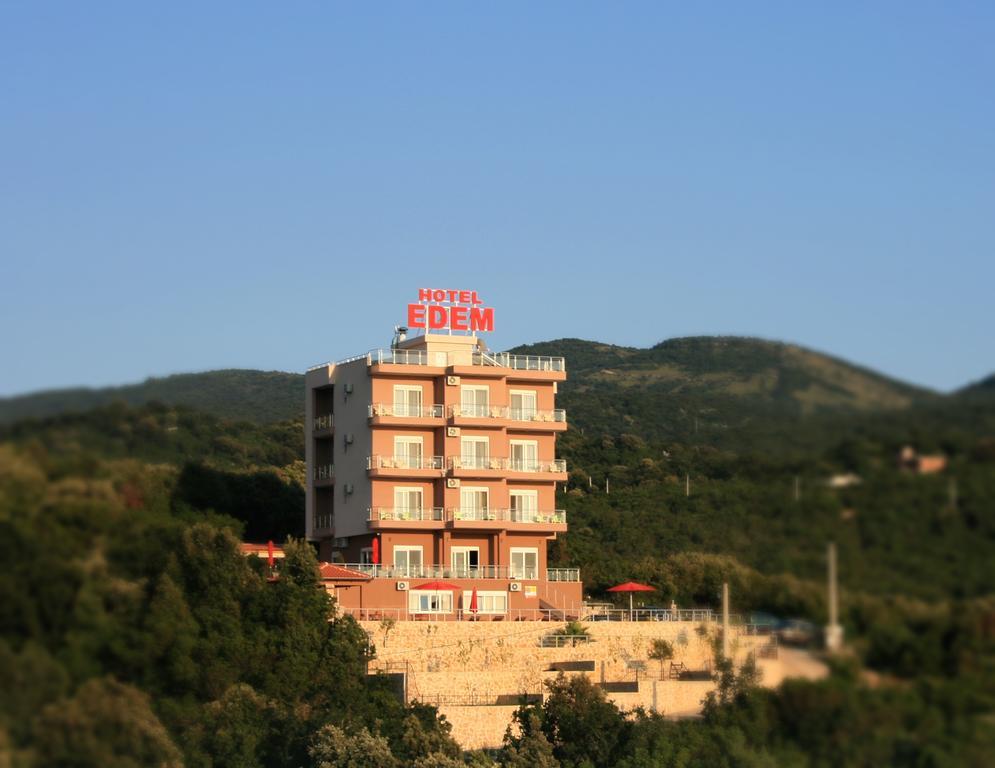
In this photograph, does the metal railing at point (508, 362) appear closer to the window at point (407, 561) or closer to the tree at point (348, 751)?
the window at point (407, 561)

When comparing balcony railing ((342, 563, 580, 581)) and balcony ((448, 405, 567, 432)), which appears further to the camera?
balcony ((448, 405, 567, 432))

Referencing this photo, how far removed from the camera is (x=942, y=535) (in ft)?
47.8

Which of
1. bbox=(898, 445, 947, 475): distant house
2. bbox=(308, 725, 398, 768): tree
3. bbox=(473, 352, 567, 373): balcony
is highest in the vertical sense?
bbox=(473, 352, 567, 373): balcony

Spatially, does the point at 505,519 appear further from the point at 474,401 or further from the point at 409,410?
the point at 409,410

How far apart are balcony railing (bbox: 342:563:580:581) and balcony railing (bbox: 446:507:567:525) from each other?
1830mm

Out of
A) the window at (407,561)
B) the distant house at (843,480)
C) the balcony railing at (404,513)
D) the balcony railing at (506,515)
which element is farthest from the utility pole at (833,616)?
the balcony railing at (506,515)

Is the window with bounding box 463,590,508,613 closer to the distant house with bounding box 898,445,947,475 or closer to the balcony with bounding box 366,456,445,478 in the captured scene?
the balcony with bounding box 366,456,445,478

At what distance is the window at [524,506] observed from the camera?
7150cm

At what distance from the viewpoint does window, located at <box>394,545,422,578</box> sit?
6838 cm

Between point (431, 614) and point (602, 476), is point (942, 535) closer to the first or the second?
point (431, 614)

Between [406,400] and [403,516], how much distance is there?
4.39 meters

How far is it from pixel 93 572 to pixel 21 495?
100 centimetres

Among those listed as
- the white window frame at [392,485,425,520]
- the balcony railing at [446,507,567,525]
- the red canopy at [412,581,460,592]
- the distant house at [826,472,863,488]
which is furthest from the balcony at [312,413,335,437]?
the distant house at [826,472,863,488]

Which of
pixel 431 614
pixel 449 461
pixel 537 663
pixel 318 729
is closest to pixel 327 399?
pixel 449 461
